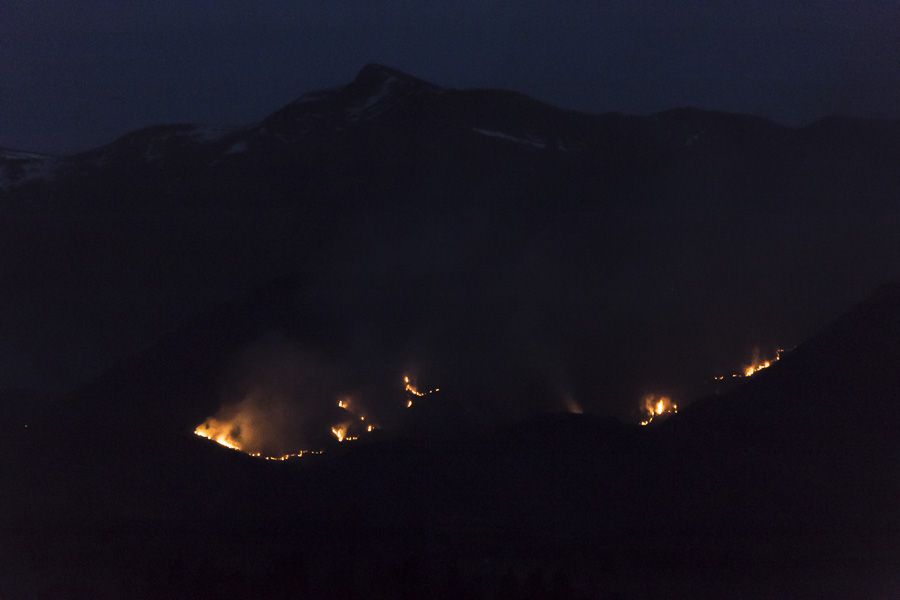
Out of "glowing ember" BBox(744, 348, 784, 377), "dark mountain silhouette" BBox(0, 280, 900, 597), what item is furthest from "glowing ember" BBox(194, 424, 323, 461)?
"glowing ember" BBox(744, 348, 784, 377)

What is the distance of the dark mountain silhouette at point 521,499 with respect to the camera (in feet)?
115

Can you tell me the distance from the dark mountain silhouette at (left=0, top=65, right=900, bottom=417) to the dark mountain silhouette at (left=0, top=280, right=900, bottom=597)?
36.1 ft

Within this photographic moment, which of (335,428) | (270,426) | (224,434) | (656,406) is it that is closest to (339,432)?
(335,428)

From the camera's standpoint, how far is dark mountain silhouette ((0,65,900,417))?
5931 cm

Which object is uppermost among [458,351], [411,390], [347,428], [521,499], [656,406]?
[458,351]

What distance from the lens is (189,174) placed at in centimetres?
9619

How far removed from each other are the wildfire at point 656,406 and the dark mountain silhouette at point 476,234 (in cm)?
79

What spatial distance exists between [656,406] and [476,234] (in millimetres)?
23846

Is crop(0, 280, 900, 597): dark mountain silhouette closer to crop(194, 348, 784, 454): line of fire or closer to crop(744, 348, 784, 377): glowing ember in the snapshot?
crop(194, 348, 784, 454): line of fire

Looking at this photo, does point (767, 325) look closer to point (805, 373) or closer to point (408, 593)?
point (805, 373)

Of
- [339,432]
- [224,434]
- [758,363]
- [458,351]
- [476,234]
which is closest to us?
[224,434]

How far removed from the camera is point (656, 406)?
55469mm

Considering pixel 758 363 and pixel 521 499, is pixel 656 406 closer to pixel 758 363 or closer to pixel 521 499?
pixel 758 363

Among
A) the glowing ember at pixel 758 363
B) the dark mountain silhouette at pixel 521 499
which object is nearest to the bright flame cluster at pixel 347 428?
the dark mountain silhouette at pixel 521 499
